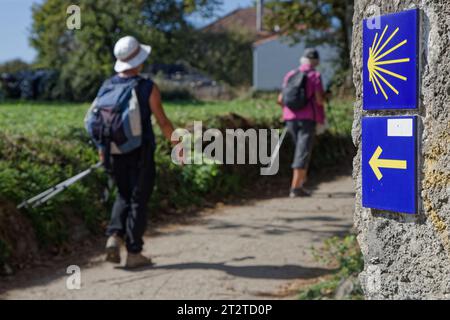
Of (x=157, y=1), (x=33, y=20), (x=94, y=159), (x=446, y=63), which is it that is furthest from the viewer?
(x=33, y=20)

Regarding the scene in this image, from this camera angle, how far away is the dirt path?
6.29m

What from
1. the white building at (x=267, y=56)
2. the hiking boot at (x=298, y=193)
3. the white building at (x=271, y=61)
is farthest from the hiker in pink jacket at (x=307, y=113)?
the white building at (x=271, y=61)

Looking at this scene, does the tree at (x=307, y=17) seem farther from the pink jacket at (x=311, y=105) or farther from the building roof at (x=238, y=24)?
the building roof at (x=238, y=24)

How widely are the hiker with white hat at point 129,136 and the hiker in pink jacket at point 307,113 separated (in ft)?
11.0

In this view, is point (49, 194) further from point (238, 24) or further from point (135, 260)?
point (238, 24)

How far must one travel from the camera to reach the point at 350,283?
5641 mm

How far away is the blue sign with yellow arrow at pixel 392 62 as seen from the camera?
8.57 feet

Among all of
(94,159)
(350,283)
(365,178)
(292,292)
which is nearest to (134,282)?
(292,292)

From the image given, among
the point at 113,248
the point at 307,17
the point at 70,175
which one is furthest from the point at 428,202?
the point at 307,17

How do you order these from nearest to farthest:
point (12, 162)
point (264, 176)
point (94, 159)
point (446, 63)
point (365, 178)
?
point (446, 63) < point (365, 178) < point (12, 162) < point (94, 159) < point (264, 176)

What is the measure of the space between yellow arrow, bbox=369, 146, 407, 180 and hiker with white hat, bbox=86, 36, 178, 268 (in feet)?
13.2

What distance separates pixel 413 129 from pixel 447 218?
0.99ft

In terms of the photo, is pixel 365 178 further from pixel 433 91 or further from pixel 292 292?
pixel 292 292

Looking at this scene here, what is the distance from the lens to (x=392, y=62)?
268 centimetres
